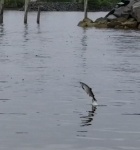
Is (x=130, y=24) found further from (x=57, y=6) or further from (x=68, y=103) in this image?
(x=57, y=6)

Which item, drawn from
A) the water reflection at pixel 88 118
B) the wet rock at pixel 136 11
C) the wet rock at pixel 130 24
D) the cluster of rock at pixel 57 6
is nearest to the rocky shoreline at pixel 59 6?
the cluster of rock at pixel 57 6

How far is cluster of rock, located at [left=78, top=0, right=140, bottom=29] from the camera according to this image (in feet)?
247

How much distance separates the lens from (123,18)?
78.5 meters

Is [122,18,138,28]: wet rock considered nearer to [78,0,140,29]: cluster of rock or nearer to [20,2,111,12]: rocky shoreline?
[78,0,140,29]: cluster of rock

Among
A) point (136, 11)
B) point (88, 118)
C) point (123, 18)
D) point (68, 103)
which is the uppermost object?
point (88, 118)

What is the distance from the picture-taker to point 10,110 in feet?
57.1

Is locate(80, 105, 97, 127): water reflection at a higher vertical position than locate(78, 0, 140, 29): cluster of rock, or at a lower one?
higher

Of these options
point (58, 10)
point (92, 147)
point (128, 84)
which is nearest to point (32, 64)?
point (128, 84)

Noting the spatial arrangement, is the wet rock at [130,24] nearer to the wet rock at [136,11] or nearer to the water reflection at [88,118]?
the wet rock at [136,11]

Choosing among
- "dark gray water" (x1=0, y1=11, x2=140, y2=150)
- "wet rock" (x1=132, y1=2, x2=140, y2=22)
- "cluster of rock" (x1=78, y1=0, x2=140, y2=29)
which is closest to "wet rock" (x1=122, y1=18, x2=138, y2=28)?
"cluster of rock" (x1=78, y1=0, x2=140, y2=29)

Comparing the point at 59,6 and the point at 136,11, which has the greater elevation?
the point at 136,11

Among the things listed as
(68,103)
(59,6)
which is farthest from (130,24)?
(59,6)

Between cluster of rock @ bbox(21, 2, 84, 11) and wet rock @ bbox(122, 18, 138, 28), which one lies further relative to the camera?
cluster of rock @ bbox(21, 2, 84, 11)

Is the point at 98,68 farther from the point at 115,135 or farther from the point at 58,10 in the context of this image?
the point at 58,10
